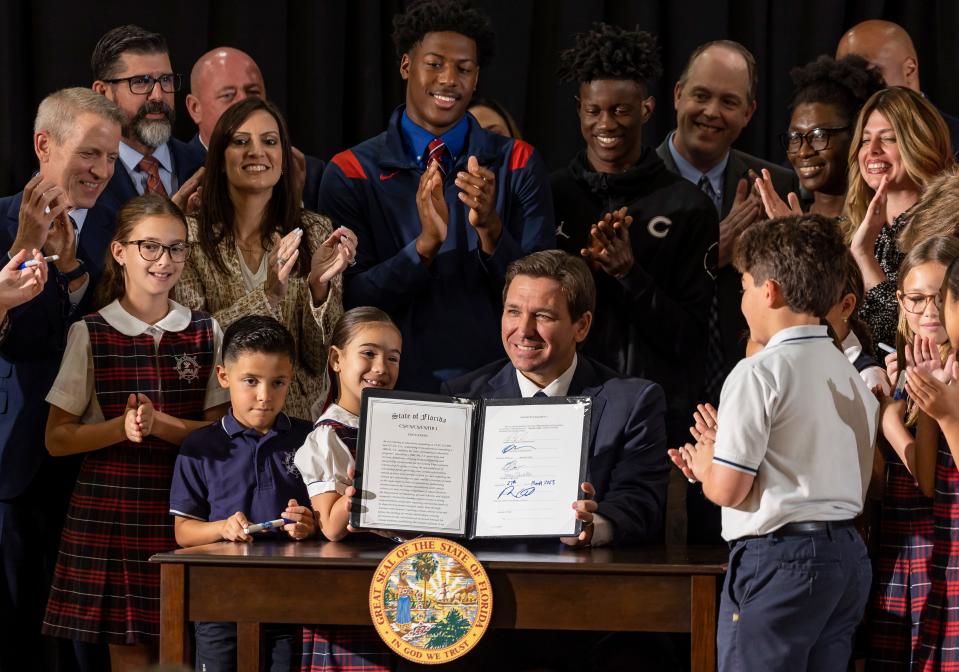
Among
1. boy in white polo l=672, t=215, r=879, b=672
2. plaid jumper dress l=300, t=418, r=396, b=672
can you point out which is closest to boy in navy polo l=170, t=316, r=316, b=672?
plaid jumper dress l=300, t=418, r=396, b=672

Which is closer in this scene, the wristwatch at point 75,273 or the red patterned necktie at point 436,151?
the wristwatch at point 75,273

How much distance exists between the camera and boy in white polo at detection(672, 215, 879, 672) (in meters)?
2.90

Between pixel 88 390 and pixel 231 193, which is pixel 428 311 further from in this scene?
pixel 88 390

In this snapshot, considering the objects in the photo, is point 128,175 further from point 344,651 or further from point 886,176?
point 886,176

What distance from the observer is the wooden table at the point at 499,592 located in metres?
2.97

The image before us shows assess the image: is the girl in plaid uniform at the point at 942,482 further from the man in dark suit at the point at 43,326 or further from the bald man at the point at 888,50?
the man in dark suit at the point at 43,326

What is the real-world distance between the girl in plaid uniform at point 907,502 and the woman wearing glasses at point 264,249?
5.23 ft

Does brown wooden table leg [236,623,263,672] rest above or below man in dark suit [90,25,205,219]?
below

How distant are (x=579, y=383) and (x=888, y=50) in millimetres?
2167

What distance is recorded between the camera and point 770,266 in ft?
9.99

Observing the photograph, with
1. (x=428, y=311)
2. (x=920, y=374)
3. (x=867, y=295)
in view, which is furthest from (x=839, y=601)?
(x=428, y=311)

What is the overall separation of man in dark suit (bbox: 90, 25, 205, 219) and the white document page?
5.16ft

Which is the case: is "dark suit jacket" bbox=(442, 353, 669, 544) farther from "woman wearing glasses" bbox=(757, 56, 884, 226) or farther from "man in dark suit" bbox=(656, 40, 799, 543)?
"woman wearing glasses" bbox=(757, 56, 884, 226)

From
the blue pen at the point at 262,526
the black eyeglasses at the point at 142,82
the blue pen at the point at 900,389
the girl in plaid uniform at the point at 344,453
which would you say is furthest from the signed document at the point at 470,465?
the black eyeglasses at the point at 142,82
